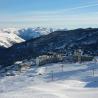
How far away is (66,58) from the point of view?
17550 cm

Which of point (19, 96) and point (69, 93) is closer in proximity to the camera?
point (19, 96)

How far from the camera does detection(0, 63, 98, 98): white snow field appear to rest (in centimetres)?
6397

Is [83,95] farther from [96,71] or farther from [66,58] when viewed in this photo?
[66,58]

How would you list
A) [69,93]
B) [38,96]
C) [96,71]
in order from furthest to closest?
[96,71], [69,93], [38,96]

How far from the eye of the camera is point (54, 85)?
280ft

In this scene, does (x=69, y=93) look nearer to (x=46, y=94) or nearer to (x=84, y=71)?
(x=46, y=94)

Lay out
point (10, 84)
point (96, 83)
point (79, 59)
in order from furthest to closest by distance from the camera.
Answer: point (79, 59) → point (10, 84) → point (96, 83)

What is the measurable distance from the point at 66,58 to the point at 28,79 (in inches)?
2524

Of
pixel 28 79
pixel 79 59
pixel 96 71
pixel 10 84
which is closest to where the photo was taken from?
pixel 10 84

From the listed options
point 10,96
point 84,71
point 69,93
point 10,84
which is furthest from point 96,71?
point 10,96

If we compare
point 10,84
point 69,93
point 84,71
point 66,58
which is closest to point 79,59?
point 66,58

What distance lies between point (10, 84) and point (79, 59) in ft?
225

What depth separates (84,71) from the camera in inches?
4931

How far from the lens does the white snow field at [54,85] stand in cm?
6397
